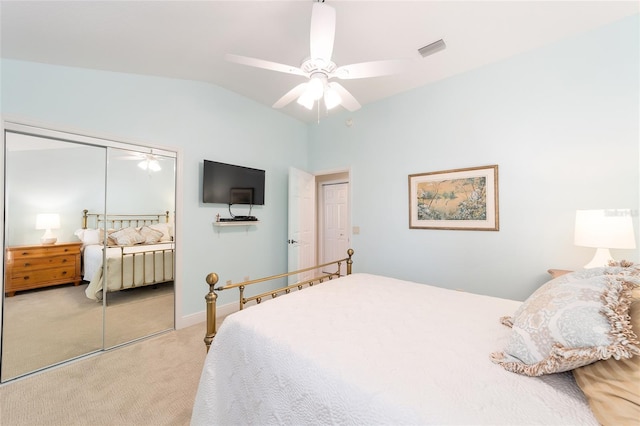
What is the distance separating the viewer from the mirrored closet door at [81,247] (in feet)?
6.48

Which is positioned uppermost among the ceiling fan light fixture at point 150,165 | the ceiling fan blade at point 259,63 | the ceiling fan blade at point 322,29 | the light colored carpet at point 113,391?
the ceiling fan blade at point 322,29

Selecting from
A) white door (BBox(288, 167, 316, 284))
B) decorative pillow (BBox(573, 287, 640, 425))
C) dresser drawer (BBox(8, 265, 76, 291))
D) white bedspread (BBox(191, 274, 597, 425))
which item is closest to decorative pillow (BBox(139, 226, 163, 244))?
dresser drawer (BBox(8, 265, 76, 291))

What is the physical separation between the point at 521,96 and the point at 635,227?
1.47 metres

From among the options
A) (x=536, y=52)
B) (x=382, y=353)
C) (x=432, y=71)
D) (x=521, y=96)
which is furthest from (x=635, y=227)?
(x=382, y=353)

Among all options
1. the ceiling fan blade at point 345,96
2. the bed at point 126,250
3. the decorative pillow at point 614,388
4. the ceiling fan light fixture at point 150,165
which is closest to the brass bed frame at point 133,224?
the bed at point 126,250

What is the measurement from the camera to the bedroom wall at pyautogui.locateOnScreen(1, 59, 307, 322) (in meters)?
2.09

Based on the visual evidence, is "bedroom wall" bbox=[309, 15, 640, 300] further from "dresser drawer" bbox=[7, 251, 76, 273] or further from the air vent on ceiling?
"dresser drawer" bbox=[7, 251, 76, 273]

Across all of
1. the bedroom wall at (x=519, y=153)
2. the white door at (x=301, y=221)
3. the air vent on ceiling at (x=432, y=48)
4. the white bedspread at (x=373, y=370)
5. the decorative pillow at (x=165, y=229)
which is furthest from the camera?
the white door at (x=301, y=221)

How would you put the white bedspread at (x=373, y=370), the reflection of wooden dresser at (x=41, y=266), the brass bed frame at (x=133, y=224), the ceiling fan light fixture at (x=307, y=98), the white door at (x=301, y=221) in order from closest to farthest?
1. the white bedspread at (x=373, y=370)
2. the ceiling fan light fixture at (x=307, y=98)
3. the reflection of wooden dresser at (x=41, y=266)
4. the brass bed frame at (x=133, y=224)
5. the white door at (x=301, y=221)

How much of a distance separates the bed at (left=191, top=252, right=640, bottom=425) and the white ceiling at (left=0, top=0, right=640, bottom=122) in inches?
62.3

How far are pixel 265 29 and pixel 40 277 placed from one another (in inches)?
112

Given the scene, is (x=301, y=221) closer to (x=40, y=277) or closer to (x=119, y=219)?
(x=119, y=219)

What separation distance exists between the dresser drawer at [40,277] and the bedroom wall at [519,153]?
331 cm

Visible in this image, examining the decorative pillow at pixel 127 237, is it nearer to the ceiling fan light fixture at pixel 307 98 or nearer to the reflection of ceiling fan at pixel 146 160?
the reflection of ceiling fan at pixel 146 160
